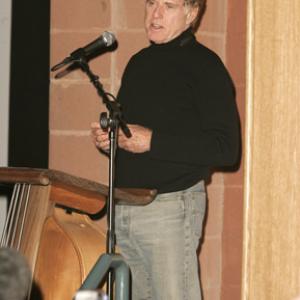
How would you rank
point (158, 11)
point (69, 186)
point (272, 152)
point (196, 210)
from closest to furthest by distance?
point (272, 152) < point (69, 186) < point (196, 210) < point (158, 11)

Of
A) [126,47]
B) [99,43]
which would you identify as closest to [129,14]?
[126,47]

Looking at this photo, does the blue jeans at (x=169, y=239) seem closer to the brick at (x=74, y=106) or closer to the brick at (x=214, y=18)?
the brick at (x=74, y=106)

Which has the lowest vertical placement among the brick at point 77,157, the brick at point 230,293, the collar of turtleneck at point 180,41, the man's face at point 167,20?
the brick at point 230,293

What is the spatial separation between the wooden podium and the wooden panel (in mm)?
864

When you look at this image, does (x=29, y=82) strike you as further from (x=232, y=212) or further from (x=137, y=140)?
(x=232, y=212)

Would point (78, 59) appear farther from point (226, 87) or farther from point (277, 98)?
point (277, 98)

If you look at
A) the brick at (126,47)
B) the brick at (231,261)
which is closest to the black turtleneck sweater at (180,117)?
the brick at (126,47)

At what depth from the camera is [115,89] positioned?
3043 millimetres

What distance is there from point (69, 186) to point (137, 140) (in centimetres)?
28

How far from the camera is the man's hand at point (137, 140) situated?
2.37 meters

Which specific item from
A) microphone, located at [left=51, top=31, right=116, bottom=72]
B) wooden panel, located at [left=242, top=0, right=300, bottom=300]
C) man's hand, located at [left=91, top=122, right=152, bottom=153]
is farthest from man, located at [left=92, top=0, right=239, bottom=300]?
wooden panel, located at [left=242, top=0, right=300, bottom=300]

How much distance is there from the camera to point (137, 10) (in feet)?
9.99

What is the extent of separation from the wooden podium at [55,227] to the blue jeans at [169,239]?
2.8 inches

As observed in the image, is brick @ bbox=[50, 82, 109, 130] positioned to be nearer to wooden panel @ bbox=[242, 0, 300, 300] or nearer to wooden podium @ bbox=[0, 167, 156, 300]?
wooden podium @ bbox=[0, 167, 156, 300]
